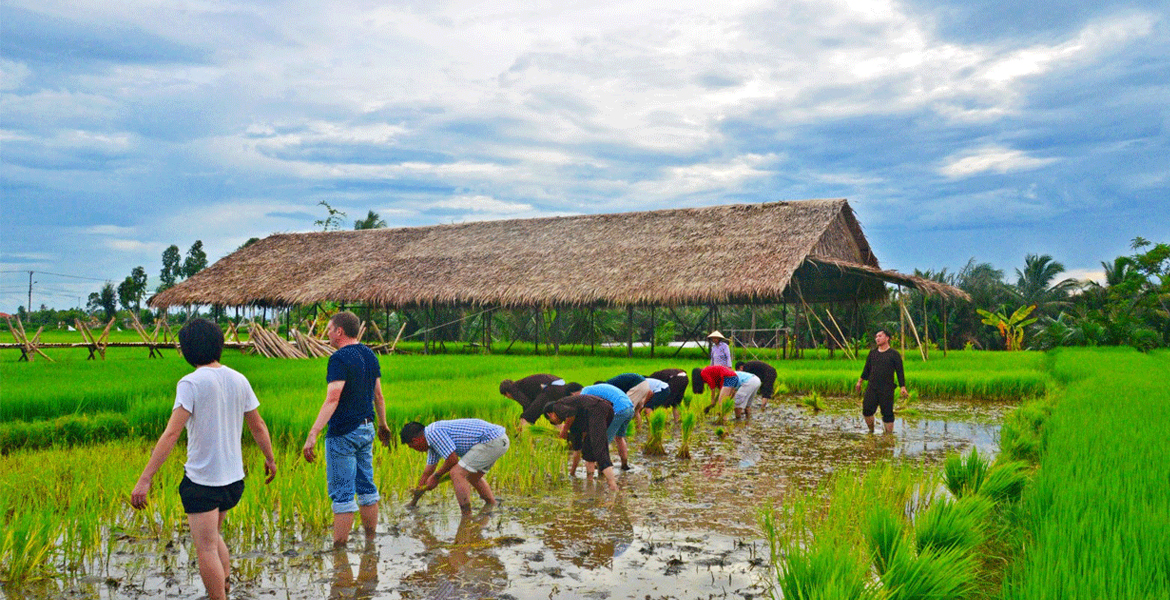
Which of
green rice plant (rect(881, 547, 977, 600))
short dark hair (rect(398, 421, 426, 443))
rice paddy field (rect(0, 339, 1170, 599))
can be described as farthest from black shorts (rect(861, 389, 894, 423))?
green rice plant (rect(881, 547, 977, 600))

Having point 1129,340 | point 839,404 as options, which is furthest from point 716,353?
point 1129,340

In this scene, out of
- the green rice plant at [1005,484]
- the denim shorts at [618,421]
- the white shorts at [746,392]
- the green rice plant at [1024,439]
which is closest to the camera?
the green rice plant at [1005,484]

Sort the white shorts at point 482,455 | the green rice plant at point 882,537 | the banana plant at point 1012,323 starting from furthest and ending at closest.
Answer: the banana plant at point 1012,323 < the white shorts at point 482,455 < the green rice plant at point 882,537

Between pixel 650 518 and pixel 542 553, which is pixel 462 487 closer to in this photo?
pixel 542 553

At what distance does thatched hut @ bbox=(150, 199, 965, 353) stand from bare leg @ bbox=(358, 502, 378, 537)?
1390 cm

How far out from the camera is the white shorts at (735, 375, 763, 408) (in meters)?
9.83

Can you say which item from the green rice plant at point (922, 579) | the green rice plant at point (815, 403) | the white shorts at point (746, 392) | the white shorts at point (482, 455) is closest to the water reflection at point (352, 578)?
the white shorts at point (482, 455)

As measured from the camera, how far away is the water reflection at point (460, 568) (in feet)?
12.3

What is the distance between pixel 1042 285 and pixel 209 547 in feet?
113

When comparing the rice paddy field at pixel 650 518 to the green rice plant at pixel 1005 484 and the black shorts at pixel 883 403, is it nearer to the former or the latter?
the green rice plant at pixel 1005 484

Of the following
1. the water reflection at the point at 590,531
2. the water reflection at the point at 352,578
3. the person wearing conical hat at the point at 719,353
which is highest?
the person wearing conical hat at the point at 719,353

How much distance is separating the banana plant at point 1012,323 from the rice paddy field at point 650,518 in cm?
2052

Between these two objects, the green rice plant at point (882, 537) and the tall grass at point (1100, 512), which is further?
the green rice plant at point (882, 537)

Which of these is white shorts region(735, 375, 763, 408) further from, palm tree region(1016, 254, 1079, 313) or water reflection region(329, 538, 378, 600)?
palm tree region(1016, 254, 1079, 313)
